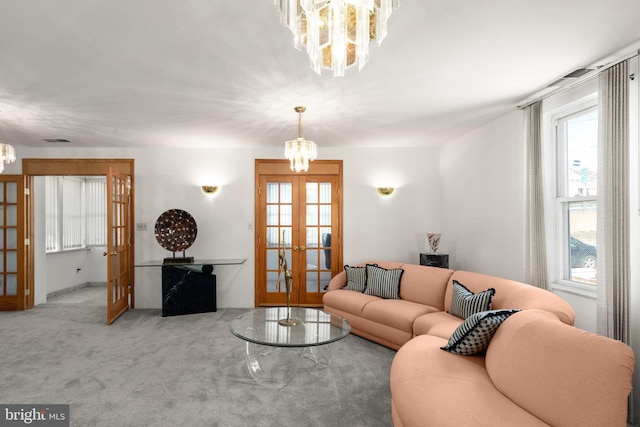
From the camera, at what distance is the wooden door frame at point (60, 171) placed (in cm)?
528

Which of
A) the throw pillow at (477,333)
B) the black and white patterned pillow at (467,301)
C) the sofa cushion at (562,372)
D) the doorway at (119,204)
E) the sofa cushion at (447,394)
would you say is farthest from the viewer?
the doorway at (119,204)

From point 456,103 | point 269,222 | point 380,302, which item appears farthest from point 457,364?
point 269,222

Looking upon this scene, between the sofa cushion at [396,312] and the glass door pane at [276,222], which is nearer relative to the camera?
the sofa cushion at [396,312]

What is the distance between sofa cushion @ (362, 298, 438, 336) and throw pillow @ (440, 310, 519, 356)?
1.12m

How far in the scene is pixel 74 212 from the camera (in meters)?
6.86

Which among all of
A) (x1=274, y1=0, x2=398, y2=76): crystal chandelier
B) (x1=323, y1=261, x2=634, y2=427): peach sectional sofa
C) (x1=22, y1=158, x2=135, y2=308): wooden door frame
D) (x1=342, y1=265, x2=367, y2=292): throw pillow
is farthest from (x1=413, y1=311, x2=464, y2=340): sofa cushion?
(x1=22, y1=158, x2=135, y2=308): wooden door frame

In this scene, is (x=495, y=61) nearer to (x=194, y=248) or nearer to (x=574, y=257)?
(x=574, y=257)

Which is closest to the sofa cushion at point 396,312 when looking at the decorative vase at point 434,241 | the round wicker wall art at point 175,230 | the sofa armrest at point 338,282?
the sofa armrest at point 338,282

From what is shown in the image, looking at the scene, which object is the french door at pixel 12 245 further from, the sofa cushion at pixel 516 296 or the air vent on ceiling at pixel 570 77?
the air vent on ceiling at pixel 570 77

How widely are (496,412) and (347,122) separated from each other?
3.21 meters

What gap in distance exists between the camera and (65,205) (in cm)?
663

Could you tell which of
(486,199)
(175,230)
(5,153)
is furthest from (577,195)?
(5,153)

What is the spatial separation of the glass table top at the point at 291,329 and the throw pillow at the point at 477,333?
929 millimetres

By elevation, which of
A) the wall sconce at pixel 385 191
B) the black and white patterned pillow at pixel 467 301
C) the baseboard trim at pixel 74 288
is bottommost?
the baseboard trim at pixel 74 288
